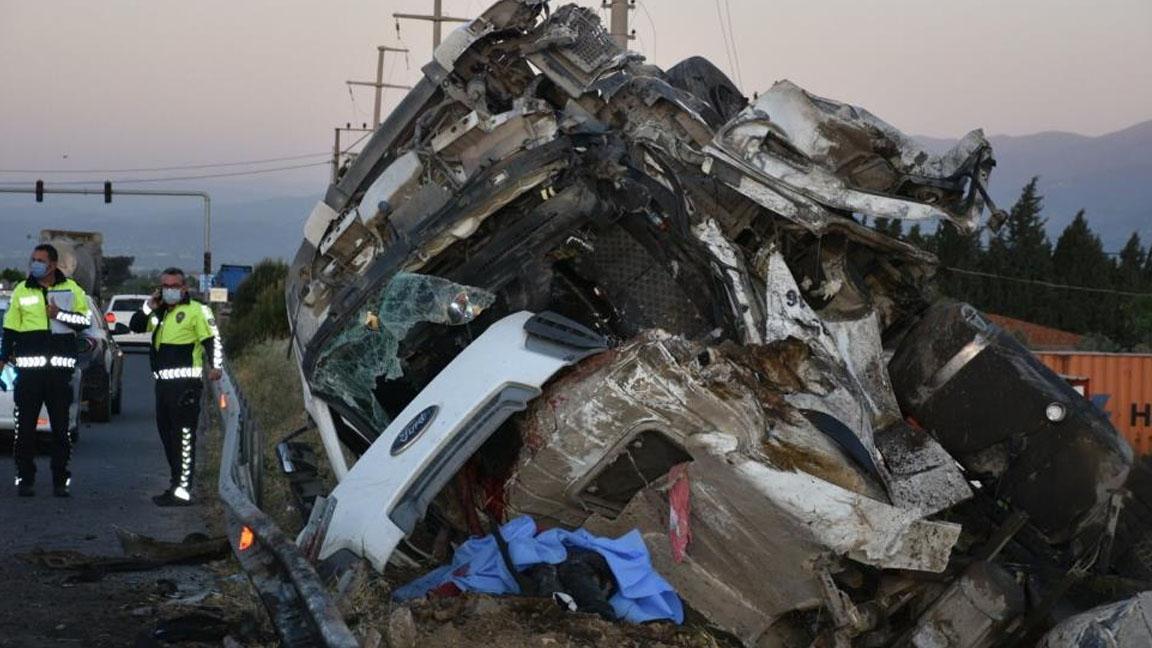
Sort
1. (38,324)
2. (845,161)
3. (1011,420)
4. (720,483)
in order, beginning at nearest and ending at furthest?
1. (720,483)
2. (1011,420)
3. (845,161)
4. (38,324)

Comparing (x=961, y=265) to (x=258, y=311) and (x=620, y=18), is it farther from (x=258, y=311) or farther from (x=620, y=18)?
(x=620, y=18)

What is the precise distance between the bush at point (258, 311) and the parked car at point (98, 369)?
10857 mm

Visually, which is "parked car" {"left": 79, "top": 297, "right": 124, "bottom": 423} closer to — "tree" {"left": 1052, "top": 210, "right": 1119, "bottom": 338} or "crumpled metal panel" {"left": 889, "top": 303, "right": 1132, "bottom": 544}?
"crumpled metal panel" {"left": 889, "top": 303, "right": 1132, "bottom": 544}

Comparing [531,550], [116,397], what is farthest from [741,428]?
[116,397]

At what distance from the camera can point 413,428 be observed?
6051mm

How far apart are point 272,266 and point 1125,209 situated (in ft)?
413

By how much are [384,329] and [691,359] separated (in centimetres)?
169

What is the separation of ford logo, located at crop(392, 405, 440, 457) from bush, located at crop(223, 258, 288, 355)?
2226cm

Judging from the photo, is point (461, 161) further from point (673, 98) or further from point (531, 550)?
point (531, 550)

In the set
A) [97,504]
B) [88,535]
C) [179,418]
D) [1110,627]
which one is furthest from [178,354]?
[1110,627]

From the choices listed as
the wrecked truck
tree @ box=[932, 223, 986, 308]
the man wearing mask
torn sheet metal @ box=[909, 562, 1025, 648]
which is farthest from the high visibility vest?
tree @ box=[932, 223, 986, 308]

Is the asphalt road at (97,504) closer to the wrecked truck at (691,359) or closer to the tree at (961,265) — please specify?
the wrecked truck at (691,359)

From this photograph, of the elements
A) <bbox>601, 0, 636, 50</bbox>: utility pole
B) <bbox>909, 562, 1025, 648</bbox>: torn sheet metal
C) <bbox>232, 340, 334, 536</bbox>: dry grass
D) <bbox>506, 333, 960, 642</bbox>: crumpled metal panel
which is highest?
<bbox>601, 0, 636, 50</bbox>: utility pole

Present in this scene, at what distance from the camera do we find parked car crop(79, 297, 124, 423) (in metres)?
16.0
